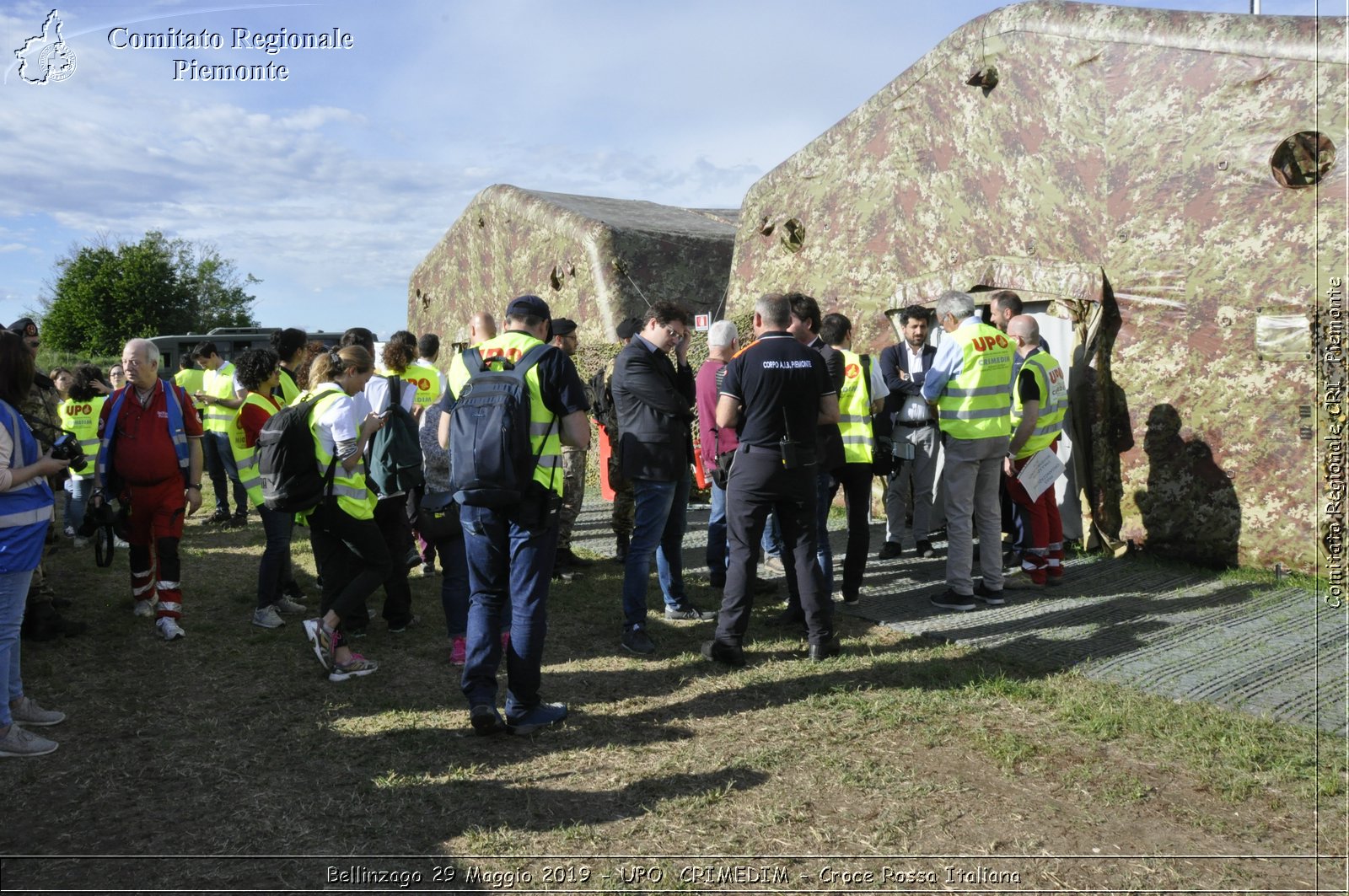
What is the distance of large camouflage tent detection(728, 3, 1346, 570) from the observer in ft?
22.4

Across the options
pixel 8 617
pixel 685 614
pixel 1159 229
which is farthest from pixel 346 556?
pixel 1159 229

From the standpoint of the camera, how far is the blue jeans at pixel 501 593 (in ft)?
13.8

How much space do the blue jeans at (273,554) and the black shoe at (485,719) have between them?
2.60m

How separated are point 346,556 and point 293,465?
0.60m

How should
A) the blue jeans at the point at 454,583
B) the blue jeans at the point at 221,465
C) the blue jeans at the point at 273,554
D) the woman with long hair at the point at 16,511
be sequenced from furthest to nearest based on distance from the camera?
1. the blue jeans at the point at 221,465
2. the blue jeans at the point at 273,554
3. the blue jeans at the point at 454,583
4. the woman with long hair at the point at 16,511

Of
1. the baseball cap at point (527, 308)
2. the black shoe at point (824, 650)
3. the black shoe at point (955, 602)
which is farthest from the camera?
the black shoe at point (955, 602)

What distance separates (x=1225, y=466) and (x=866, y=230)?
4.20 metres

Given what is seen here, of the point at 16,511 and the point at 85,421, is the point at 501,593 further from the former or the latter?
the point at 85,421

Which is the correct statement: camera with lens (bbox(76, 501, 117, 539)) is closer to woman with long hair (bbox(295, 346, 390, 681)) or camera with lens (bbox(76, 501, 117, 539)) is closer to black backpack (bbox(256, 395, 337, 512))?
black backpack (bbox(256, 395, 337, 512))

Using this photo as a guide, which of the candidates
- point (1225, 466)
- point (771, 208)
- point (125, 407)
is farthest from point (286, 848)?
point (771, 208)

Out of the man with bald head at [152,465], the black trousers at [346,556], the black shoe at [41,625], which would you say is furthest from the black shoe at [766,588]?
the black shoe at [41,625]

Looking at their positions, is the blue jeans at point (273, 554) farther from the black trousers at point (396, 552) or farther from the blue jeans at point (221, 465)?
the blue jeans at point (221, 465)

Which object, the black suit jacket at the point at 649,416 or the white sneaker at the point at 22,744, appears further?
the black suit jacket at the point at 649,416

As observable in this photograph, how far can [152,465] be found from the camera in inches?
232
